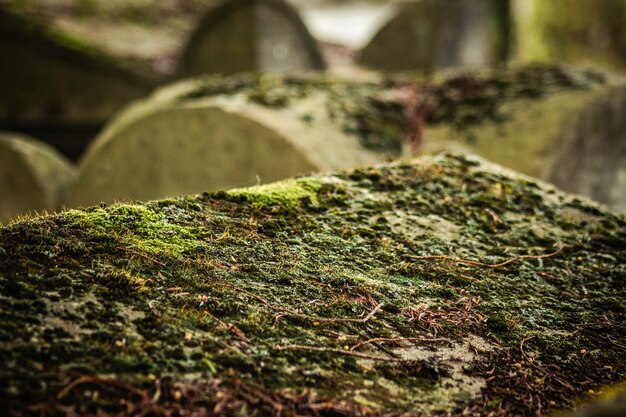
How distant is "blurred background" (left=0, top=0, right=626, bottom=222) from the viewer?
5262 millimetres

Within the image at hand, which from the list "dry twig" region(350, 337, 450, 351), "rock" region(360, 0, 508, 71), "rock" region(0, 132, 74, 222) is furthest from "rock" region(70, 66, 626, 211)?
"rock" region(360, 0, 508, 71)

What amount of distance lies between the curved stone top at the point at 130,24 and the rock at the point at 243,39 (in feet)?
0.14

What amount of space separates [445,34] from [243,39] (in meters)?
4.21

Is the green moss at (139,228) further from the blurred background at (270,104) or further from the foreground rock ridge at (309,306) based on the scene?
Result: the blurred background at (270,104)

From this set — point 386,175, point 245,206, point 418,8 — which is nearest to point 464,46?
point 418,8

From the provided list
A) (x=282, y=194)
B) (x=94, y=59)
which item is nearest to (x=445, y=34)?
(x=94, y=59)

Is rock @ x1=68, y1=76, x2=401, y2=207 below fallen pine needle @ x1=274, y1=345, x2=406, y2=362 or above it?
above

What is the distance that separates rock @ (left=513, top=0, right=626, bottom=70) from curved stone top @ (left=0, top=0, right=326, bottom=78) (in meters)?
8.45

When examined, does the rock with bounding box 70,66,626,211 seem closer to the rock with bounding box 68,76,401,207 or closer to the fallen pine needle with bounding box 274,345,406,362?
the rock with bounding box 68,76,401,207

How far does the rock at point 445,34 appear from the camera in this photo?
1080cm

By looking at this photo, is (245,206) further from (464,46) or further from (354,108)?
(464,46)

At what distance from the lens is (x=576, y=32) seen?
15805 millimetres

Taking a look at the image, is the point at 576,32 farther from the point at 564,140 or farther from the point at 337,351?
the point at 337,351

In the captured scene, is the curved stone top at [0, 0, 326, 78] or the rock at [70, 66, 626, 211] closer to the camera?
the rock at [70, 66, 626, 211]
